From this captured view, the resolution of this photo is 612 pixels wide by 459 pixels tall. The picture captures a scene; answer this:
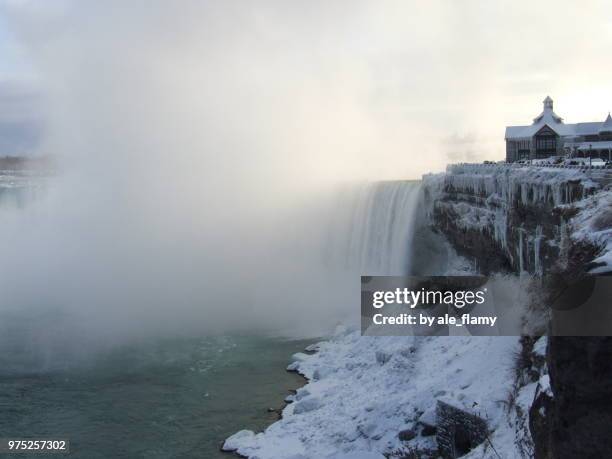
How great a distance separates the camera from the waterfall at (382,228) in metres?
27.5

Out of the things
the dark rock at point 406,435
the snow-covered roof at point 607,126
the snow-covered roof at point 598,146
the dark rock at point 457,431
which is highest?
the snow-covered roof at point 607,126

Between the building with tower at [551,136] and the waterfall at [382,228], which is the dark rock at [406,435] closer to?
the waterfall at [382,228]

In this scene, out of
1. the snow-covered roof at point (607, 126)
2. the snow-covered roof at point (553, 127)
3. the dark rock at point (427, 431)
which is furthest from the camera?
the snow-covered roof at point (553, 127)

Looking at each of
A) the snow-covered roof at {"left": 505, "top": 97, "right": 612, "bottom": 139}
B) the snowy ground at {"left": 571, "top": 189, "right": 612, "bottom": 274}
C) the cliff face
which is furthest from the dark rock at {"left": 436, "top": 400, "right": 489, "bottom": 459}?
the snow-covered roof at {"left": 505, "top": 97, "right": 612, "bottom": 139}

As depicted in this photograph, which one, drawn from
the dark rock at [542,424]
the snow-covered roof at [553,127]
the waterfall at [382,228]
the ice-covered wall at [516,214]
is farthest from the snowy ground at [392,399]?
the snow-covered roof at [553,127]

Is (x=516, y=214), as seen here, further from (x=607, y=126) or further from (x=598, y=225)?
(x=607, y=126)

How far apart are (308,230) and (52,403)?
19.5 metres

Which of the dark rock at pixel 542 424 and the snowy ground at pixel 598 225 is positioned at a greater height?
the snowy ground at pixel 598 225

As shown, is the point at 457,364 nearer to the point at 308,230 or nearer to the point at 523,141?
the point at 308,230

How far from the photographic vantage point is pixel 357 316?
26.2m

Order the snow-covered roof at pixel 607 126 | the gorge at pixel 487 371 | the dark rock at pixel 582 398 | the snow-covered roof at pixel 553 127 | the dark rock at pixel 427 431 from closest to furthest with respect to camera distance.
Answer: the dark rock at pixel 582 398
the gorge at pixel 487 371
the dark rock at pixel 427 431
the snow-covered roof at pixel 607 126
the snow-covered roof at pixel 553 127

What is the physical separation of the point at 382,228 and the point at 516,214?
10.8 meters

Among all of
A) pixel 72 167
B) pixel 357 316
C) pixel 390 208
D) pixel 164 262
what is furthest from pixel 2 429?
pixel 72 167

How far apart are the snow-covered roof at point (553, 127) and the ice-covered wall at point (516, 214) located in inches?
449
